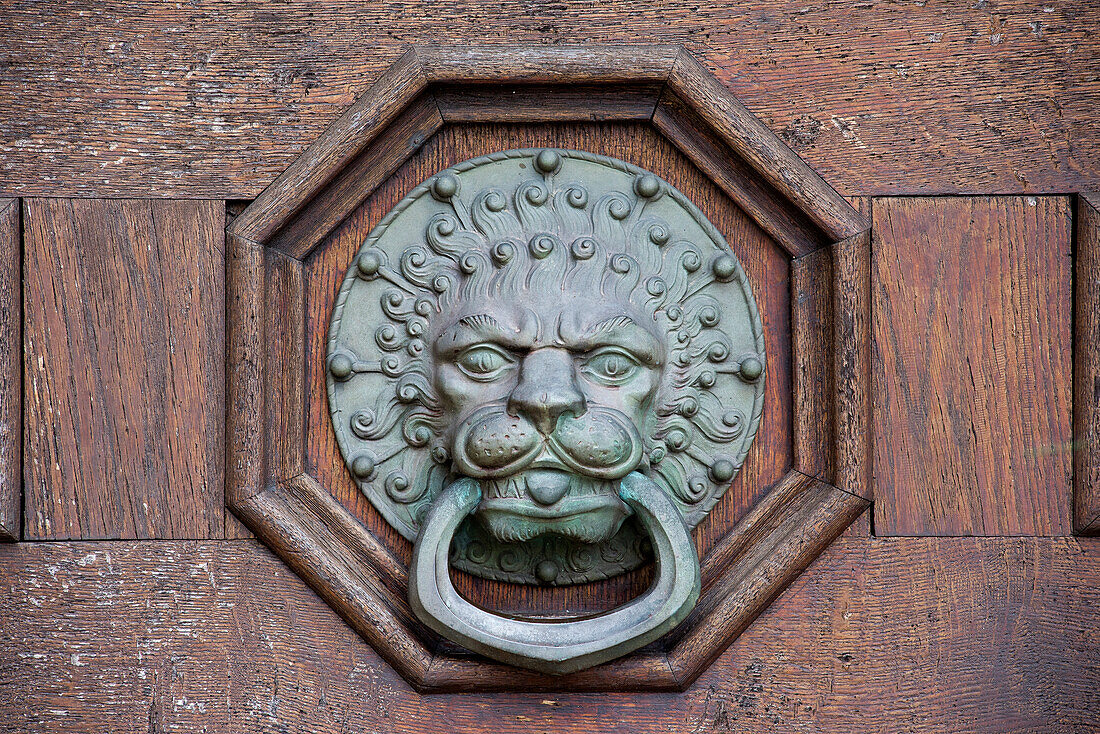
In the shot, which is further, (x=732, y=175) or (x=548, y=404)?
(x=732, y=175)

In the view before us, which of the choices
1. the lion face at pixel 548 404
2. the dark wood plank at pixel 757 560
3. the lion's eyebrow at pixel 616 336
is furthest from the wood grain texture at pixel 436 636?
the lion's eyebrow at pixel 616 336

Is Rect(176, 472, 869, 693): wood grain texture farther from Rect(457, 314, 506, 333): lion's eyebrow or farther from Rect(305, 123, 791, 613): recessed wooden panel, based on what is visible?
Rect(457, 314, 506, 333): lion's eyebrow

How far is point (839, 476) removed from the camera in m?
0.91

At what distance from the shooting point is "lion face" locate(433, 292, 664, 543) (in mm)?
837

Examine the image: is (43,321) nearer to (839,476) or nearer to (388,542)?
(388,542)

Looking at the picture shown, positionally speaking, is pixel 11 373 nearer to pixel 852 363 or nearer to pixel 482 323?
pixel 482 323

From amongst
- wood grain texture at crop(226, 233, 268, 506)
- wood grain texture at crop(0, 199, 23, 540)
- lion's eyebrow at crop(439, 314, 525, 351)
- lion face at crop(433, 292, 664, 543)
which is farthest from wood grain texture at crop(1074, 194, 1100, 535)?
wood grain texture at crop(0, 199, 23, 540)

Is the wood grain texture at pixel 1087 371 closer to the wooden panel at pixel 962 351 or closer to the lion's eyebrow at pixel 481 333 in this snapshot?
the wooden panel at pixel 962 351

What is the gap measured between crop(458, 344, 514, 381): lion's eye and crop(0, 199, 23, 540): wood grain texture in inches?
16.8

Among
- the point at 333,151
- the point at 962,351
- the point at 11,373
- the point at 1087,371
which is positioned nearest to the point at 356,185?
the point at 333,151

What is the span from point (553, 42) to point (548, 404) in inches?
13.9

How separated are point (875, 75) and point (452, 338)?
1.58 ft

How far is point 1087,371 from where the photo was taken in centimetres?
92

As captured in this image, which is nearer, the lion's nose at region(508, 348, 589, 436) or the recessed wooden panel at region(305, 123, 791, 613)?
the lion's nose at region(508, 348, 589, 436)
